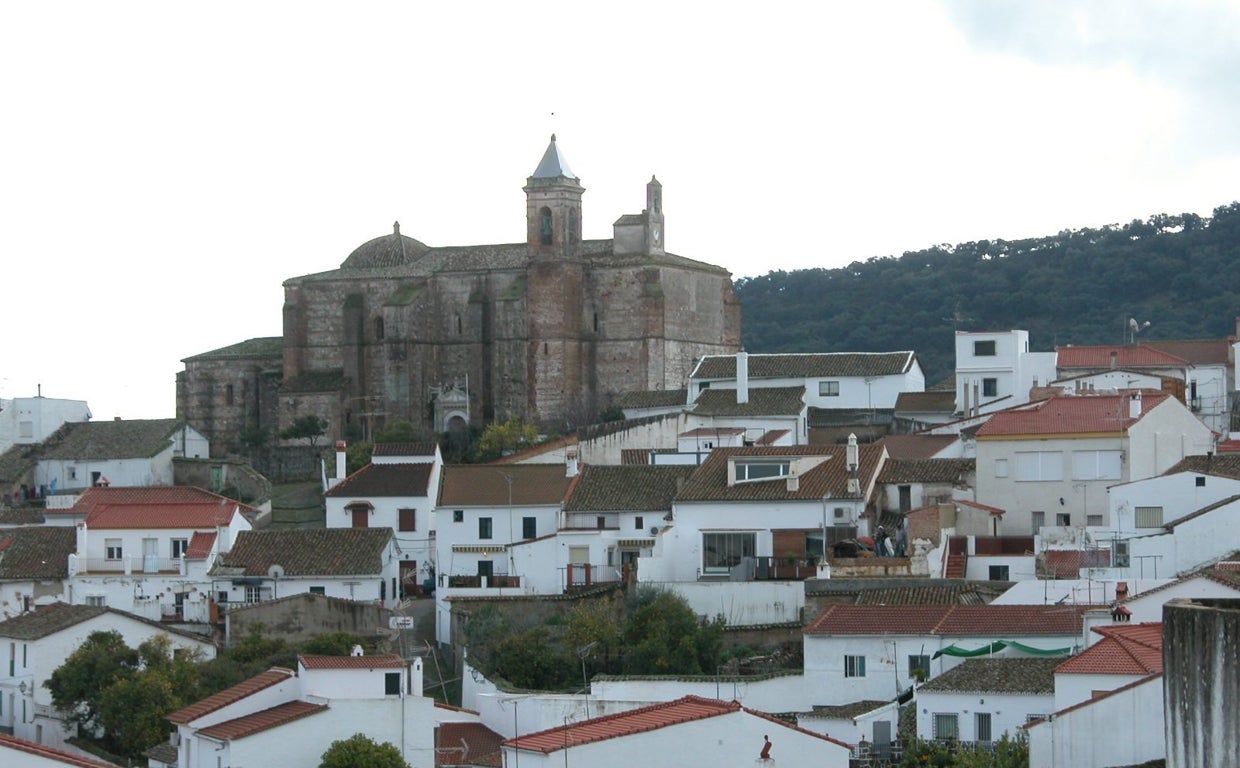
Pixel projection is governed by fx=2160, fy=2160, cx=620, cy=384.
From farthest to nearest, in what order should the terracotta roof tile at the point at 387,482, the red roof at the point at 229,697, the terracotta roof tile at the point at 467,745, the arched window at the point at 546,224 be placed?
1. the arched window at the point at 546,224
2. the terracotta roof tile at the point at 387,482
3. the red roof at the point at 229,697
4. the terracotta roof tile at the point at 467,745

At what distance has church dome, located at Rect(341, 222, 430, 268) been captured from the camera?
81500 millimetres

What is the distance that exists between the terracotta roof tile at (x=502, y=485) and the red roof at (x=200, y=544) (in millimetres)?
5570

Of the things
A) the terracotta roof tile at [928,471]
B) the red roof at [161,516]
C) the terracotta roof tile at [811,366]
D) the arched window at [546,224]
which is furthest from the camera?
the arched window at [546,224]

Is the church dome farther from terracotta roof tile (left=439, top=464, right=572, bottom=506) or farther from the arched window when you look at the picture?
terracotta roof tile (left=439, top=464, right=572, bottom=506)

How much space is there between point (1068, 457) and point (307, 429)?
123 ft

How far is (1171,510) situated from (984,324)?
66.9 metres

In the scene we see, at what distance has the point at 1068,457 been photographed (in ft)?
147

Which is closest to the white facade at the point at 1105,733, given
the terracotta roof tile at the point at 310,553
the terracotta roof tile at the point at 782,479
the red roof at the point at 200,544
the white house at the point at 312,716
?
the white house at the point at 312,716

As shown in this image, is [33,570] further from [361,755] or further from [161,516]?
[361,755]

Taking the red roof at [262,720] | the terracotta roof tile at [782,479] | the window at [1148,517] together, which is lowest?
the red roof at [262,720]

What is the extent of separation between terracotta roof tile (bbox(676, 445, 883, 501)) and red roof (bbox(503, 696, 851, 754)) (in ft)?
53.8

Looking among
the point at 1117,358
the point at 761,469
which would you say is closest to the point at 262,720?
the point at 761,469

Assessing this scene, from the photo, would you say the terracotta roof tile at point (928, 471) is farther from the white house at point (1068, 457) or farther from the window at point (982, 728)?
the window at point (982, 728)

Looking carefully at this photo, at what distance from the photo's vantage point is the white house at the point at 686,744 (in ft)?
84.2
